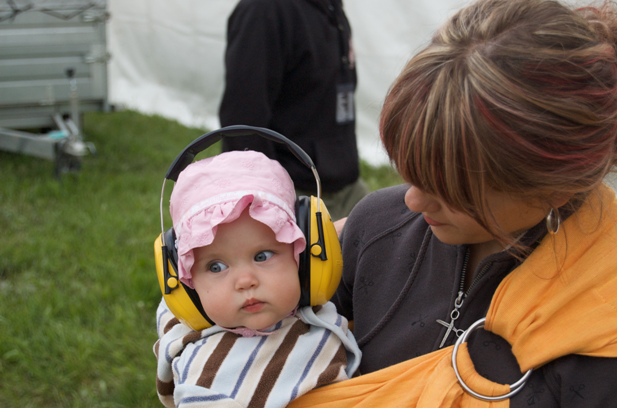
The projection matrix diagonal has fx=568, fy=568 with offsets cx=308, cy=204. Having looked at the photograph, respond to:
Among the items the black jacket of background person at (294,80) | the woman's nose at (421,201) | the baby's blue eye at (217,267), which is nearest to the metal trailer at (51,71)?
the black jacket of background person at (294,80)

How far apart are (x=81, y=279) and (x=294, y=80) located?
2032 millimetres

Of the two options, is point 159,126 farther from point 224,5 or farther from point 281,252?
point 281,252

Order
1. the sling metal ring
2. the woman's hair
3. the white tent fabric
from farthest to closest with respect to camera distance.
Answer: the white tent fabric < the sling metal ring < the woman's hair

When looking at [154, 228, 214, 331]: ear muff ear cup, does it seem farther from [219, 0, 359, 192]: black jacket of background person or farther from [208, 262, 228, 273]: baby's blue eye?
[219, 0, 359, 192]: black jacket of background person

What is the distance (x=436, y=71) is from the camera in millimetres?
1042

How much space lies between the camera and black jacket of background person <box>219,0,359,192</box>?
252 centimetres

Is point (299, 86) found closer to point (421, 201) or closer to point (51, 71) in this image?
point (421, 201)

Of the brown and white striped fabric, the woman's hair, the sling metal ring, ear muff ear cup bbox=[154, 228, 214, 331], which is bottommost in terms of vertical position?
the brown and white striped fabric

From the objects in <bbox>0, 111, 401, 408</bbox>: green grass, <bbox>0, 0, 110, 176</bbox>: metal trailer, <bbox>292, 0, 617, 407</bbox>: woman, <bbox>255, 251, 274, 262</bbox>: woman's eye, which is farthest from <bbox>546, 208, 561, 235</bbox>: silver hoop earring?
<bbox>0, 0, 110, 176</bbox>: metal trailer

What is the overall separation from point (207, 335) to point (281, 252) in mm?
288

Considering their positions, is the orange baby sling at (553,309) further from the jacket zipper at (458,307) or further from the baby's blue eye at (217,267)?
the baby's blue eye at (217,267)

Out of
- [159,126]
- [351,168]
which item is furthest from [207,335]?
[159,126]

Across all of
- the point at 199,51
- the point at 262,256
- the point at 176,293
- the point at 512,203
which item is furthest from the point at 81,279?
the point at 199,51

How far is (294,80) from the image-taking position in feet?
8.91
